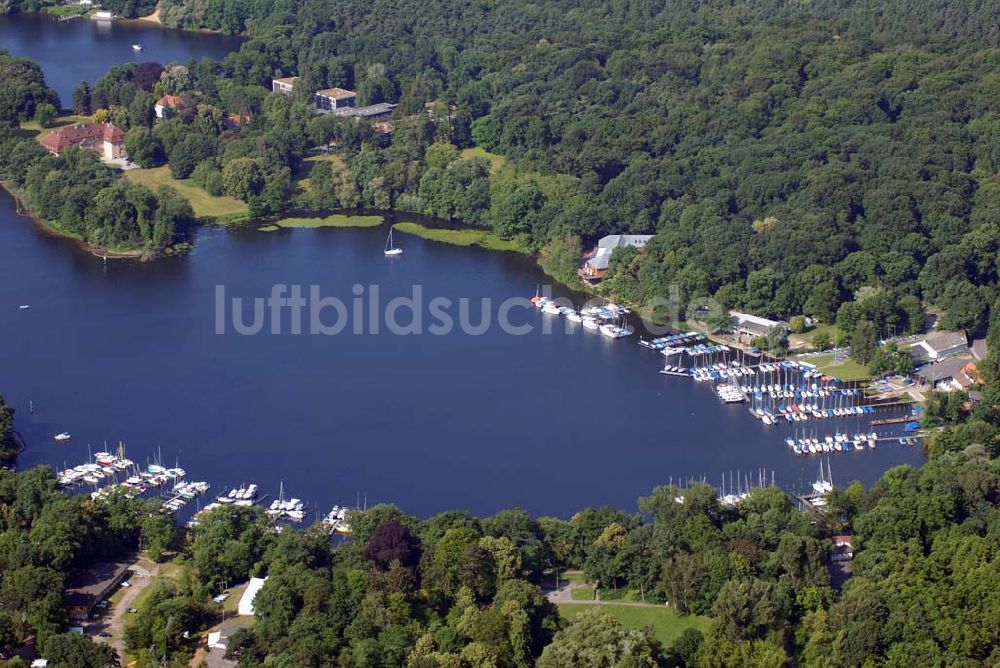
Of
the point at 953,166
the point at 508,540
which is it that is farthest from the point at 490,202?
the point at 508,540

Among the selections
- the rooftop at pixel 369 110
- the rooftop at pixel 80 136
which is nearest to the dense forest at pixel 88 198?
the rooftop at pixel 80 136

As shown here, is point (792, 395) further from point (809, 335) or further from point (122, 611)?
point (122, 611)

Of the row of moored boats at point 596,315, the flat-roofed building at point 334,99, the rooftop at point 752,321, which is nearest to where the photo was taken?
the rooftop at point 752,321

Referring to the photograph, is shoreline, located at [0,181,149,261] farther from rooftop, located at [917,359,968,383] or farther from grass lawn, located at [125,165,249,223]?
rooftop, located at [917,359,968,383]

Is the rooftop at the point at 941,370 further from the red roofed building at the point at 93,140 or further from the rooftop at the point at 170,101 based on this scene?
the rooftop at the point at 170,101

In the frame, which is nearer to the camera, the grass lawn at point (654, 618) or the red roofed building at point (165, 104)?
the grass lawn at point (654, 618)

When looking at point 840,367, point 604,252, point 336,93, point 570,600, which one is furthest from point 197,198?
point 570,600

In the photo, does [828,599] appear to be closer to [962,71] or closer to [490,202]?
[490,202]

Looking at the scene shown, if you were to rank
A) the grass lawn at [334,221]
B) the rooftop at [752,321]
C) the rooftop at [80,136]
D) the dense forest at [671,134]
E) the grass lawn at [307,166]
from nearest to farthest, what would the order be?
the rooftop at [752,321]
the dense forest at [671,134]
the grass lawn at [334,221]
the grass lawn at [307,166]
the rooftop at [80,136]
